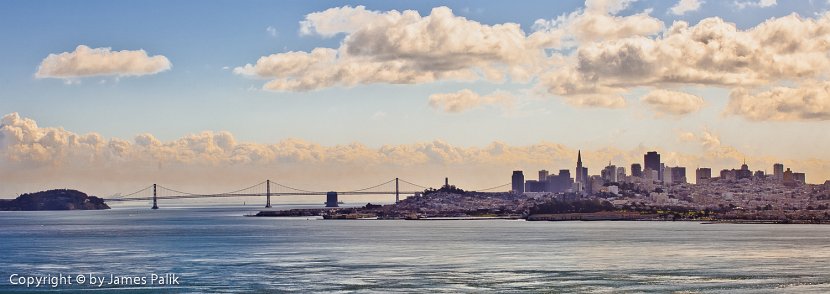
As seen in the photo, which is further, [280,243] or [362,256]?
[280,243]

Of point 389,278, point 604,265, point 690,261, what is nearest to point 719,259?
point 690,261

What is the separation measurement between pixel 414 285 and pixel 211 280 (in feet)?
51.1

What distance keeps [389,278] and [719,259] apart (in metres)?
35.9

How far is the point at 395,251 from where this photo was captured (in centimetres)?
10844

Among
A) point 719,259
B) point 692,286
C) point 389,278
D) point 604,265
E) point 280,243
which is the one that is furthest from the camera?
point 280,243

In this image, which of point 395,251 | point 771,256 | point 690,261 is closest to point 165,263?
point 395,251

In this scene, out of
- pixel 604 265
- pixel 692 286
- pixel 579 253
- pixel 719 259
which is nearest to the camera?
pixel 692 286

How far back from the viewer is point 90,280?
73.5 m

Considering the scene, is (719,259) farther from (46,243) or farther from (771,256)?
(46,243)

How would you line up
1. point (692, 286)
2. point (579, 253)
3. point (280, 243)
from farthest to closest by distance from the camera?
1. point (280, 243)
2. point (579, 253)
3. point (692, 286)

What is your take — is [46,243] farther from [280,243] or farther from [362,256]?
[362,256]

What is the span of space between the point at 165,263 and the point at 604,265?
126ft

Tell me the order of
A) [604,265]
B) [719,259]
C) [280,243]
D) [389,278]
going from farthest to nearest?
[280,243], [719,259], [604,265], [389,278]

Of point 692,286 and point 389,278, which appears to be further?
point 389,278
